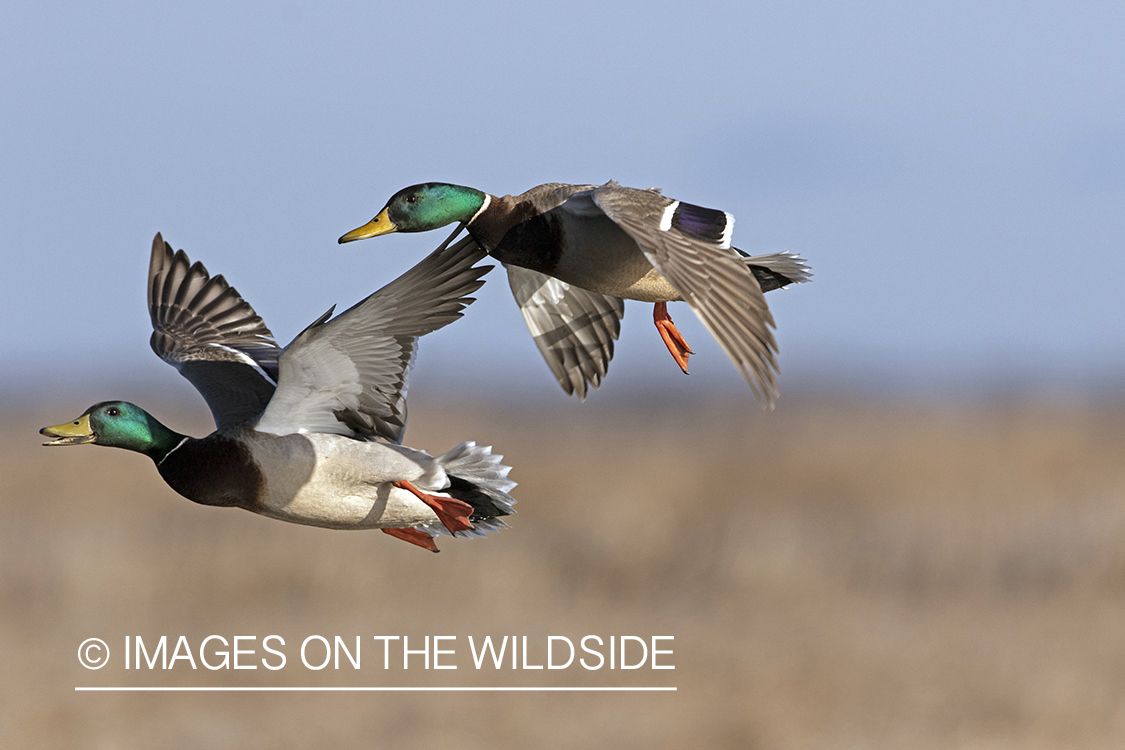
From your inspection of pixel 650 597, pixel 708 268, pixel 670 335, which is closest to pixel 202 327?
pixel 670 335

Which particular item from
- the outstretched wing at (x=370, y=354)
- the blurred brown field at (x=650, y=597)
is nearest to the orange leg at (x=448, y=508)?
the outstretched wing at (x=370, y=354)

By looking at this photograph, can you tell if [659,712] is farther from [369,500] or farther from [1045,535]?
[369,500]

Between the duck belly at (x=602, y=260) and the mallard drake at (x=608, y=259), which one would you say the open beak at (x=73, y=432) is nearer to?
the mallard drake at (x=608, y=259)

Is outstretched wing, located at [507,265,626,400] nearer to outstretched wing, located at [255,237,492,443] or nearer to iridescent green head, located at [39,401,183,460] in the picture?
outstretched wing, located at [255,237,492,443]

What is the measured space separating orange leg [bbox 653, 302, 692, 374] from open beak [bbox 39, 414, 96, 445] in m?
1.61

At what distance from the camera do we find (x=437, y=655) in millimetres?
26953

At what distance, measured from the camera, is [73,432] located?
4.12 m

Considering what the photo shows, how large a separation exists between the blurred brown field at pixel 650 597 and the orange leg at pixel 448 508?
18.5 m

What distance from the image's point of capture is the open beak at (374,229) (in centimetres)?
Result: 361

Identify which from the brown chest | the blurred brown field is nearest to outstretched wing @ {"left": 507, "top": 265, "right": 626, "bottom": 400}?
the brown chest

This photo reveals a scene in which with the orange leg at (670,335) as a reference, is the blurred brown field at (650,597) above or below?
above

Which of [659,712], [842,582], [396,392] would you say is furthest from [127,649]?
[396,392]

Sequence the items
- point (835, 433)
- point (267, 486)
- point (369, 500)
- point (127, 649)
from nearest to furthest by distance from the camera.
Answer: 1. point (267, 486)
2. point (369, 500)
3. point (127, 649)
4. point (835, 433)

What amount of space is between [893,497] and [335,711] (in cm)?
1234
